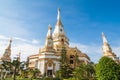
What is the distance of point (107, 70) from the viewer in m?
29.1

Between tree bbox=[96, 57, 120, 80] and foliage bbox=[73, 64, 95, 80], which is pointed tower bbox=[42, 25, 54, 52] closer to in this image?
foliage bbox=[73, 64, 95, 80]

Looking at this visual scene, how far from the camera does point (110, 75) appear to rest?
92.7 feet

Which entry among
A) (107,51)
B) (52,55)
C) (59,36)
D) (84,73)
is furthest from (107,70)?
(59,36)

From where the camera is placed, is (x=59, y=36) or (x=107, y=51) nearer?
(x=107, y=51)

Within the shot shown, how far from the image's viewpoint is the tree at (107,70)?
92.7 feet

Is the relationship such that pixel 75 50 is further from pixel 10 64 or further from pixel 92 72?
Result: pixel 10 64

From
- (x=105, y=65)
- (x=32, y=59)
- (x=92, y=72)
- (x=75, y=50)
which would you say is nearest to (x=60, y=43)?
(x=75, y=50)

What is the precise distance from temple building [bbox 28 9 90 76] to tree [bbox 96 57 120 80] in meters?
22.0

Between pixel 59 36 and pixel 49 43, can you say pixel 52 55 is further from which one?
pixel 59 36

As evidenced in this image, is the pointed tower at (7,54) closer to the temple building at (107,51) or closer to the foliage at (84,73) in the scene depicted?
the foliage at (84,73)

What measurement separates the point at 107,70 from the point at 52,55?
79.7 ft

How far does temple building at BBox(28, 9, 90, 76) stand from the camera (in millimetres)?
49875

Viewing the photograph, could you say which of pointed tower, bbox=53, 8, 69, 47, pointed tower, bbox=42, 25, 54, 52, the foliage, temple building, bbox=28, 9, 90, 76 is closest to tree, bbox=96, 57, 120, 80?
the foliage

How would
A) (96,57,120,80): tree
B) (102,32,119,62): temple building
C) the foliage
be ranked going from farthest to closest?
(102,32,119,62): temple building, the foliage, (96,57,120,80): tree
